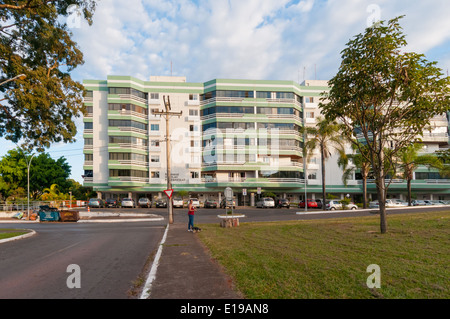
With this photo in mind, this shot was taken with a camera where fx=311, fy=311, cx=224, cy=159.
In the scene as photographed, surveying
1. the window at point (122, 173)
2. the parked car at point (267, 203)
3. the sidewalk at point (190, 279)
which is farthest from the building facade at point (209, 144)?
the sidewalk at point (190, 279)

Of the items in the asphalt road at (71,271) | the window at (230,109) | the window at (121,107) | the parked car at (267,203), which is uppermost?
the window at (121,107)

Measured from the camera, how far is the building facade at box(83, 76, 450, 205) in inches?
2114

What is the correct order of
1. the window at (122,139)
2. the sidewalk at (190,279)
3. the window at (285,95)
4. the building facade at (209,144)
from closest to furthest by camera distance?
the sidewalk at (190,279)
the building facade at (209,144)
the window at (122,139)
the window at (285,95)

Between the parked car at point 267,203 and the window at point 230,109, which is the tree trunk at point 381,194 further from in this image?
the window at point 230,109

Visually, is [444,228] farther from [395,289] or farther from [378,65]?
[395,289]

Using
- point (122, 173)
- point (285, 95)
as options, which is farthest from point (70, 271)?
point (285, 95)

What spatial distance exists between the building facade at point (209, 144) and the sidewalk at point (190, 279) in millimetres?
43716

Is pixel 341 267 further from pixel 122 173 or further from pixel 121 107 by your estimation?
pixel 121 107

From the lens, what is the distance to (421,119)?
487 inches

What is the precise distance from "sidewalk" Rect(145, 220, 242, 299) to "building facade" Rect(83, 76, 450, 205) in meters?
43.7

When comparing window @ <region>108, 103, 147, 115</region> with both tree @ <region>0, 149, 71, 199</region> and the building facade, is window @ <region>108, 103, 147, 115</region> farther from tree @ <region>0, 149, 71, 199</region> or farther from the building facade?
tree @ <region>0, 149, 71, 199</region>

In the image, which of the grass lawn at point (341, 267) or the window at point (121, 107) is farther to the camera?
the window at point (121, 107)

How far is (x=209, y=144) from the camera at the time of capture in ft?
182

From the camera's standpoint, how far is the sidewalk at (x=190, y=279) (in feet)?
17.2
